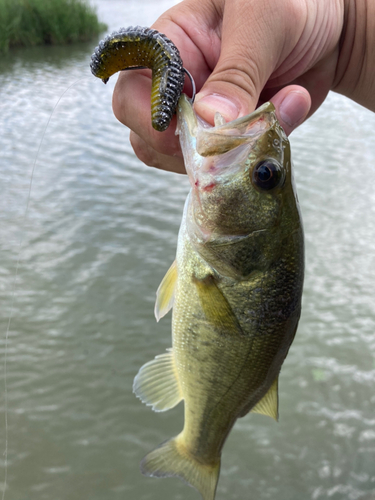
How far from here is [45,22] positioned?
47.9 feet

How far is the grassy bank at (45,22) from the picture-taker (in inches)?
520

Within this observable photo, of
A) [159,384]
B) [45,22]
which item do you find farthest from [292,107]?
[45,22]

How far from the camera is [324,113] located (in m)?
9.69

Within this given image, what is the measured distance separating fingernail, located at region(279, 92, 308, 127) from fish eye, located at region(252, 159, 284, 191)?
1.98 ft

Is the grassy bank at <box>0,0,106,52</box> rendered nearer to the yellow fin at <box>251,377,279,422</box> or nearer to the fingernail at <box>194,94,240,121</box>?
the fingernail at <box>194,94,240,121</box>

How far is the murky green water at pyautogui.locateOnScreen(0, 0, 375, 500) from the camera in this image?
3695 mm

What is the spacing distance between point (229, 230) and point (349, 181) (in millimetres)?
6691

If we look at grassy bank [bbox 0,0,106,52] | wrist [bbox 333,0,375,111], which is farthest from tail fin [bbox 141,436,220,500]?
grassy bank [bbox 0,0,106,52]

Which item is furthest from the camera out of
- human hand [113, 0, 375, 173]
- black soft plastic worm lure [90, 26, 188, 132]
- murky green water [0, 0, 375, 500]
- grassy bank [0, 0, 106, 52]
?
grassy bank [0, 0, 106, 52]

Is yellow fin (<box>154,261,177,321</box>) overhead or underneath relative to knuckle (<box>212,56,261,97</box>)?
underneath

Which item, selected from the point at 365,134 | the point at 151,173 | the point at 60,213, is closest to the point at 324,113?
the point at 365,134

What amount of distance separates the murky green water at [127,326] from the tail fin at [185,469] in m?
1.69

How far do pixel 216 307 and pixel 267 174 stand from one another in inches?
22.7

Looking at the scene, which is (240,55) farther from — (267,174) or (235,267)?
(235,267)
